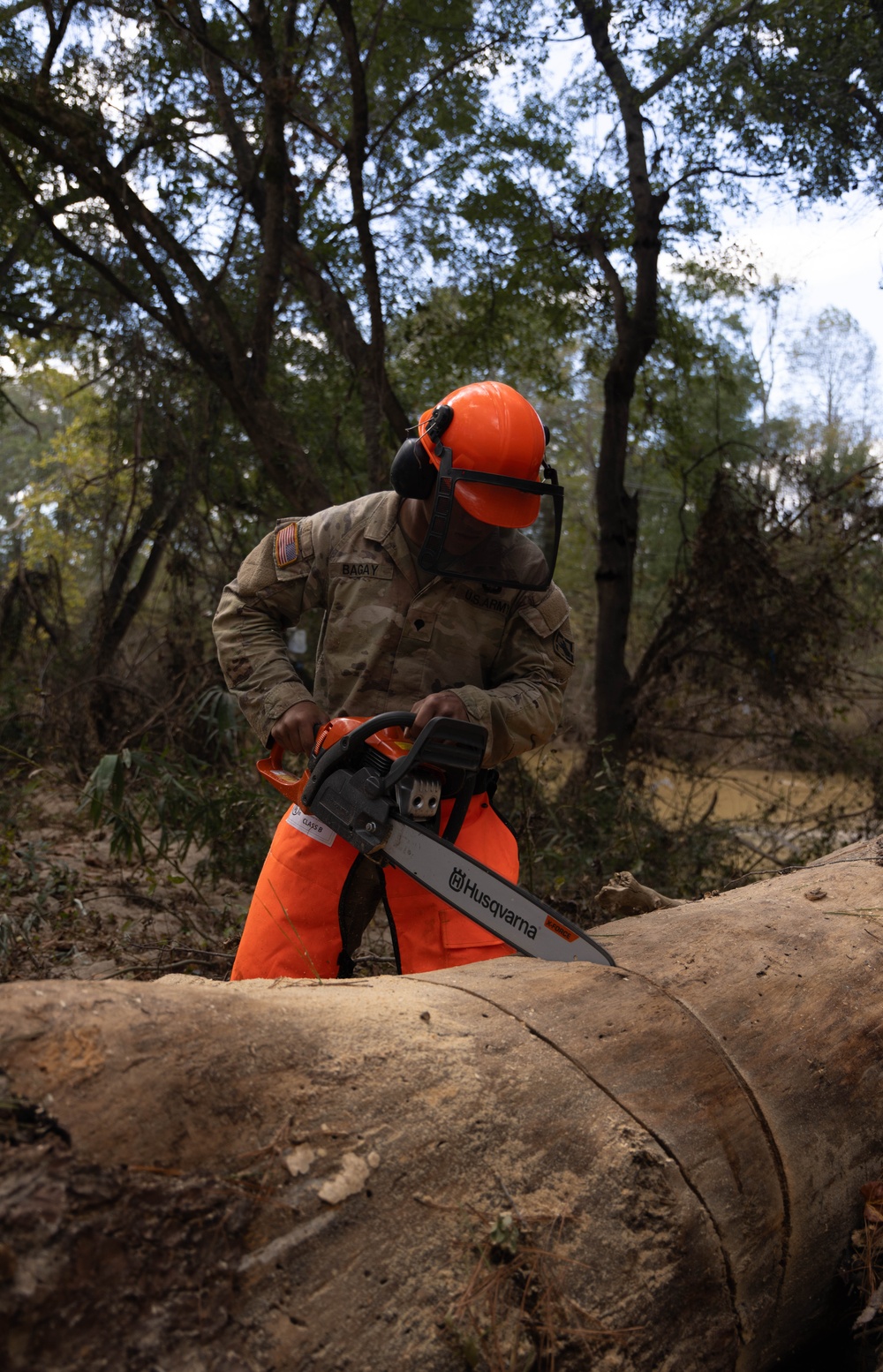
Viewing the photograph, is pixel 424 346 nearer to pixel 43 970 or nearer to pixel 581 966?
pixel 43 970

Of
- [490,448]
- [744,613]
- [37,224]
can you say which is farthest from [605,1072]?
[37,224]

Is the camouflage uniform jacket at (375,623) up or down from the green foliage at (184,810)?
up

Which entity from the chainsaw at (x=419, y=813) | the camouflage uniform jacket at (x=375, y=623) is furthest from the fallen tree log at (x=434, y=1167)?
the camouflage uniform jacket at (x=375, y=623)

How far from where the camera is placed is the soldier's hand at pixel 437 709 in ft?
7.71

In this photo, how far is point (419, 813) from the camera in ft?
7.38

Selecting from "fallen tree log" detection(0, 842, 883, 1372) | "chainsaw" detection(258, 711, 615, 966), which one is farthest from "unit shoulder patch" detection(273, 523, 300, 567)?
"fallen tree log" detection(0, 842, 883, 1372)

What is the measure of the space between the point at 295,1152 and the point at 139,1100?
24 cm

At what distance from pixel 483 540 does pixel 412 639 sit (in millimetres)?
357

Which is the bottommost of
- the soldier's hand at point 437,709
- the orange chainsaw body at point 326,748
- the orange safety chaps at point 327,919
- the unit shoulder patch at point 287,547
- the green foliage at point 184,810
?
the green foliage at point 184,810

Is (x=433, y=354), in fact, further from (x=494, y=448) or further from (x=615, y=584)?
(x=494, y=448)

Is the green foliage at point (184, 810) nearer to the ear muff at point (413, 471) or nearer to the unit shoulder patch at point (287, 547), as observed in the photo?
the unit shoulder patch at point (287, 547)

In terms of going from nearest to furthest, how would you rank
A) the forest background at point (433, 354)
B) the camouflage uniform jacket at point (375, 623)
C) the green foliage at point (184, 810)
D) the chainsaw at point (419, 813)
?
the chainsaw at point (419, 813), the camouflage uniform jacket at point (375, 623), the green foliage at point (184, 810), the forest background at point (433, 354)

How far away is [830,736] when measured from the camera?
7.25 meters

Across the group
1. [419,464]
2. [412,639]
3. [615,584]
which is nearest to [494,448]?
[419,464]
